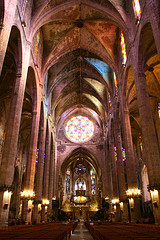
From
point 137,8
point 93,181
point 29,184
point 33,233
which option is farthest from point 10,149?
point 93,181

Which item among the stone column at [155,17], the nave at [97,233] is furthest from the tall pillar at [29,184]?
the stone column at [155,17]

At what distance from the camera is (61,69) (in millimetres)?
23969

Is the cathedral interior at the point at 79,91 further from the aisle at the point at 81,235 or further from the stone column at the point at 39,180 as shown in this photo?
the aisle at the point at 81,235

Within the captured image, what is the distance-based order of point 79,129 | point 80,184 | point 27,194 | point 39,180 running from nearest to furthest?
point 27,194
point 39,180
point 79,129
point 80,184

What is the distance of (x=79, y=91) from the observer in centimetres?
3083

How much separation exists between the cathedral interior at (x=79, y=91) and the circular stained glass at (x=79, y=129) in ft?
0.60

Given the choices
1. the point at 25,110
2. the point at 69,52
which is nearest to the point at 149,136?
the point at 69,52

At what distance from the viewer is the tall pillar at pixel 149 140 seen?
9852 mm

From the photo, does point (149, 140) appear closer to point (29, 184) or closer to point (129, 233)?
point (129, 233)

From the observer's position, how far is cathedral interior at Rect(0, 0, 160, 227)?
11037 millimetres

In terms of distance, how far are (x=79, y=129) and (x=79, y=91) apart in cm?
792

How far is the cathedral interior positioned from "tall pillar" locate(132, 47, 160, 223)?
5cm

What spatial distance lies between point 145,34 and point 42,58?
1082cm

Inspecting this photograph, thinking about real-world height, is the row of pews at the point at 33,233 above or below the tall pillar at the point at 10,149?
below
